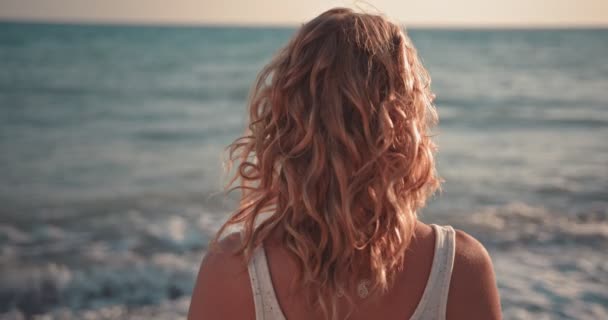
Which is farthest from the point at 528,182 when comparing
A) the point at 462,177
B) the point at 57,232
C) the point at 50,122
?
the point at 50,122

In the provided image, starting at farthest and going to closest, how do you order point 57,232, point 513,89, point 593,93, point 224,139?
point 513,89 → point 593,93 → point 224,139 → point 57,232

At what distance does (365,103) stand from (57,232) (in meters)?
4.89

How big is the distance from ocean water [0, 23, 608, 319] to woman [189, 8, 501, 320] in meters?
2.83

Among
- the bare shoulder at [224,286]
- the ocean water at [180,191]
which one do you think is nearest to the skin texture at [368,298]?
the bare shoulder at [224,286]

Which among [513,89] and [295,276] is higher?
[295,276]

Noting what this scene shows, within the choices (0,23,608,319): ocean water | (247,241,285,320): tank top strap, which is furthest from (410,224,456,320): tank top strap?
(0,23,608,319): ocean water

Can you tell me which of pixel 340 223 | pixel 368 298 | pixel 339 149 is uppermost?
pixel 339 149

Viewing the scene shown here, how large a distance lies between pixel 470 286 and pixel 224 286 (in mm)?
595

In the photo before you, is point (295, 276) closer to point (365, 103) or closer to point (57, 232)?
point (365, 103)

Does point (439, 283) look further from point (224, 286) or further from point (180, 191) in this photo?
point (180, 191)

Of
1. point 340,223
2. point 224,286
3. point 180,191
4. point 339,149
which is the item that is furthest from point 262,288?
point 180,191

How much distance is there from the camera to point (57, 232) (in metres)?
5.56

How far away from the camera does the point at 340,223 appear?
1458mm

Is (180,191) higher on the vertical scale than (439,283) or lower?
lower
